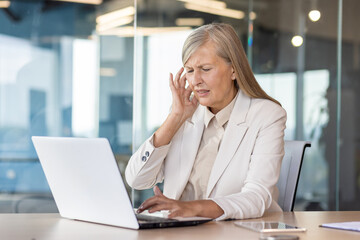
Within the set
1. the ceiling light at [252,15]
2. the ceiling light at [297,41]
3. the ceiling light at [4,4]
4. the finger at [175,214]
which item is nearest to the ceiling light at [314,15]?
the ceiling light at [297,41]

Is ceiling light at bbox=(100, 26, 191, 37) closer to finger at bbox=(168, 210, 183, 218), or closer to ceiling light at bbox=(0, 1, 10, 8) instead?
ceiling light at bbox=(0, 1, 10, 8)

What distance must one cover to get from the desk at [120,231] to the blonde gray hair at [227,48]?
2.48 feet

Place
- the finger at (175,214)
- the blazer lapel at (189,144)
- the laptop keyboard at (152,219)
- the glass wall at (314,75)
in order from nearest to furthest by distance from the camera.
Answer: the laptop keyboard at (152,219) < the finger at (175,214) < the blazer lapel at (189,144) < the glass wall at (314,75)

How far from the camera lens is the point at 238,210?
1961mm

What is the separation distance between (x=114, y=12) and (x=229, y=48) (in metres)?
2.57

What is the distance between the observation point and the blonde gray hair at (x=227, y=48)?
8.18 feet

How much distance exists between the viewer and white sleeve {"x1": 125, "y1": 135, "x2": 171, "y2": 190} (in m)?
2.44

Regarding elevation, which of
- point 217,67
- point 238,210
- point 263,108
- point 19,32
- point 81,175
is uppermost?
point 19,32

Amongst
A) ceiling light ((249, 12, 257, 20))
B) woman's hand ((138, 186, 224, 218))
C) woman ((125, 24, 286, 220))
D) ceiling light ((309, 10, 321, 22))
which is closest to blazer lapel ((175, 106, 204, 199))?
woman ((125, 24, 286, 220))

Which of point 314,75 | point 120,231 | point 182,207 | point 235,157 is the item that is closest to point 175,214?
point 182,207

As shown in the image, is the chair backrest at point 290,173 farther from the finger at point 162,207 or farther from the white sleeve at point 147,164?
the finger at point 162,207

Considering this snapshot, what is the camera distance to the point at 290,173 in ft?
8.26

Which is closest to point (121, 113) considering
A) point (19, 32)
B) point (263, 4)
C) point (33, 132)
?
point (33, 132)

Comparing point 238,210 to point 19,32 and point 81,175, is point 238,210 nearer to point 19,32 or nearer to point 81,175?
point 81,175
